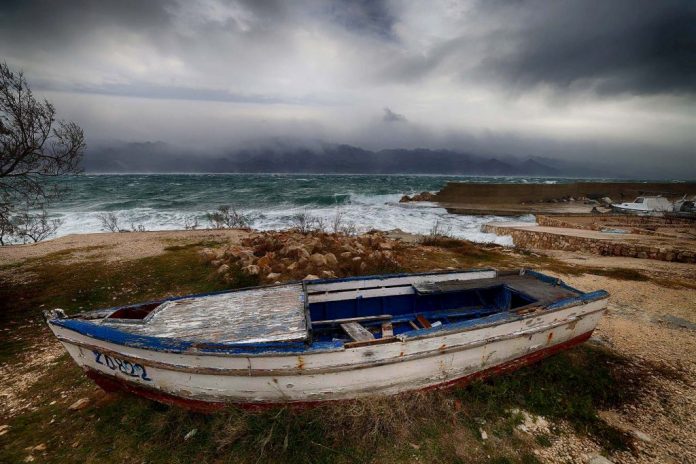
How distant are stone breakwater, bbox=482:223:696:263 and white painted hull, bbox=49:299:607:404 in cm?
1297

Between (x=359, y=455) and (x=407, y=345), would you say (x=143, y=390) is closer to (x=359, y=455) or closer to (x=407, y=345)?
(x=359, y=455)

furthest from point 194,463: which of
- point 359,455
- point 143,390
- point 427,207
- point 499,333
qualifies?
point 427,207

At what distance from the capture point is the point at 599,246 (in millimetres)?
14031

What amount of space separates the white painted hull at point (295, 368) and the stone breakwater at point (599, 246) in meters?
13.0

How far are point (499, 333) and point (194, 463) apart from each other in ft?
14.5

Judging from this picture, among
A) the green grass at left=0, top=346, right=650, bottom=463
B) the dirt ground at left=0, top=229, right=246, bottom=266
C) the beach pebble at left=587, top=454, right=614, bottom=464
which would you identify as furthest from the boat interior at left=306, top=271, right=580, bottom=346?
the dirt ground at left=0, top=229, right=246, bottom=266

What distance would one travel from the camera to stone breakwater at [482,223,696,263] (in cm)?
1245

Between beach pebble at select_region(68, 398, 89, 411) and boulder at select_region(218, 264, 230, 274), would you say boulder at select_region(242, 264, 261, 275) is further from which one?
beach pebble at select_region(68, 398, 89, 411)

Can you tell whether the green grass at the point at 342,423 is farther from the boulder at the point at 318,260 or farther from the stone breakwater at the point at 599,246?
the stone breakwater at the point at 599,246

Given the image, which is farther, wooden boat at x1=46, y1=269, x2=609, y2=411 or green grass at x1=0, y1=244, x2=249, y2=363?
green grass at x1=0, y1=244, x2=249, y2=363

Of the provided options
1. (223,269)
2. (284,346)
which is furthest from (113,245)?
(284,346)

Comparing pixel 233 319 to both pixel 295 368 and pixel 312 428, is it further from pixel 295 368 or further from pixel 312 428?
pixel 312 428

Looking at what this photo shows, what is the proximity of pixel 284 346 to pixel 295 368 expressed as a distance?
0.31 meters

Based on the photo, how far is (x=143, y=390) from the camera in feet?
13.5
